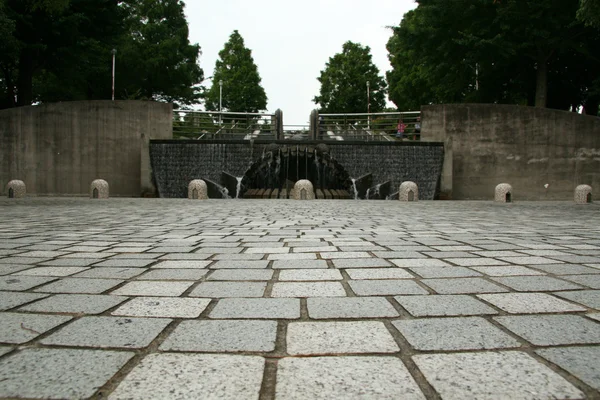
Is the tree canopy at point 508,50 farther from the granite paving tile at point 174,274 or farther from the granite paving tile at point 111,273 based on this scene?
the granite paving tile at point 111,273

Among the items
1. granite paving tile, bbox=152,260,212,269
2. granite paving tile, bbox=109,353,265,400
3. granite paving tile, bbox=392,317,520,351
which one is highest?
granite paving tile, bbox=392,317,520,351

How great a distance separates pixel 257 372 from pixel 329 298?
0.92 m

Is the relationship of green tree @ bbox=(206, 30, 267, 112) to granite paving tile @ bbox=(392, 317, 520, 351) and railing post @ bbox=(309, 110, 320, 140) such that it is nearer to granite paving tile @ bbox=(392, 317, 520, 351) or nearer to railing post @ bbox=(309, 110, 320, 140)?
railing post @ bbox=(309, 110, 320, 140)

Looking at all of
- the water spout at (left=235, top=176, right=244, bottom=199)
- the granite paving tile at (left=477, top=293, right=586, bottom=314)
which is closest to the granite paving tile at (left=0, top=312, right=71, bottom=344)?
the granite paving tile at (left=477, top=293, right=586, bottom=314)

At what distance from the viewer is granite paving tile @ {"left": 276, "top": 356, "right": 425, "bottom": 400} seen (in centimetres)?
118

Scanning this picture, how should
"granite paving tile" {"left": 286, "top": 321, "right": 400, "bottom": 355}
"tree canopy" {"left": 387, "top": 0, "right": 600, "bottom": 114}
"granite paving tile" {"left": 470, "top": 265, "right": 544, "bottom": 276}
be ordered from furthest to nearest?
"tree canopy" {"left": 387, "top": 0, "right": 600, "bottom": 114} → "granite paving tile" {"left": 470, "top": 265, "right": 544, "bottom": 276} → "granite paving tile" {"left": 286, "top": 321, "right": 400, "bottom": 355}

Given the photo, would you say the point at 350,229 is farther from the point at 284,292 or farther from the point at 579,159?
the point at 579,159

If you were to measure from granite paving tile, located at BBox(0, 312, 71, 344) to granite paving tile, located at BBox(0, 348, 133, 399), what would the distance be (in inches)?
6.6

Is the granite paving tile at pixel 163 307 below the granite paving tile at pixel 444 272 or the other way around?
below

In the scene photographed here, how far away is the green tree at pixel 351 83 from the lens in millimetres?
50031

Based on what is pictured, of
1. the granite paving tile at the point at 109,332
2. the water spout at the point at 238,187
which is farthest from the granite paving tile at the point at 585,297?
the water spout at the point at 238,187

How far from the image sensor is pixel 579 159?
19.0 m

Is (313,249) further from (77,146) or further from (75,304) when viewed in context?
(77,146)

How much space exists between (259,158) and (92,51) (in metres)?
13.0
